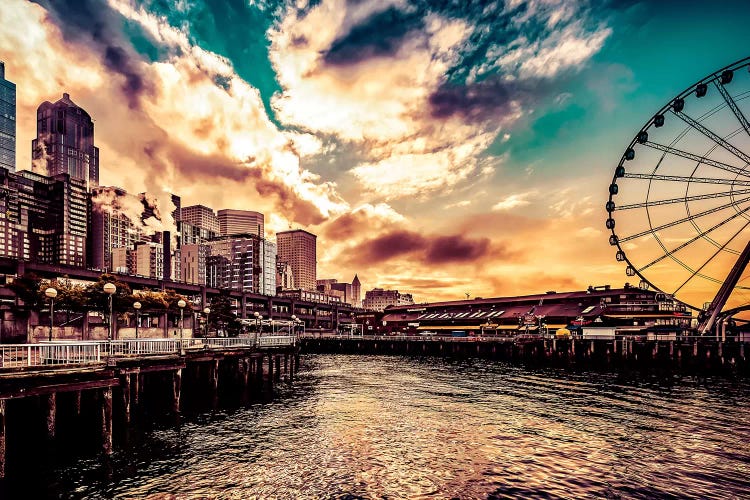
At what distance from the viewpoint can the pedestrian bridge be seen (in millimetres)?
22953

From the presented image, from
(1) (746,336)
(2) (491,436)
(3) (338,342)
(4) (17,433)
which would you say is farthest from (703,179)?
(3) (338,342)

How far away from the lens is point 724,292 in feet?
193

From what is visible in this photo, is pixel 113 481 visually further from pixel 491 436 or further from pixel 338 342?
pixel 338 342

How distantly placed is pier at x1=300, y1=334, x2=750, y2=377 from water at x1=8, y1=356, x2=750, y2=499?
19662 mm

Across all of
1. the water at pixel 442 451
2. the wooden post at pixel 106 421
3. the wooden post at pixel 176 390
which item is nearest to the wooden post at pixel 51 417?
the wooden post at pixel 106 421

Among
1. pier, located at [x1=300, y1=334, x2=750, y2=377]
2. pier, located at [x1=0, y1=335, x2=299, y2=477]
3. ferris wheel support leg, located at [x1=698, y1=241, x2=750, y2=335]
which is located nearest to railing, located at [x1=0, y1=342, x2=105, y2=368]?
pier, located at [x1=0, y1=335, x2=299, y2=477]

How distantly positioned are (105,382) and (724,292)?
224 ft

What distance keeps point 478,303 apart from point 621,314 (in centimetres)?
4262

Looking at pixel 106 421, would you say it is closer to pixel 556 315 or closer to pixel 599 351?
pixel 599 351

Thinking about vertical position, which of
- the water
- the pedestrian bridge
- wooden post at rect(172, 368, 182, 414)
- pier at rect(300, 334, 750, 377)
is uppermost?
the pedestrian bridge

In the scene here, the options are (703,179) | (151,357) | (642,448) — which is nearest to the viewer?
(642,448)

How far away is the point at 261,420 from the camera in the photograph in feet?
98.8

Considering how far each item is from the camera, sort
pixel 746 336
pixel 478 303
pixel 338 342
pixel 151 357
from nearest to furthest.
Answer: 1. pixel 151 357
2. pixel 746 336
3. pixel 338 342
4. pixel 478 303

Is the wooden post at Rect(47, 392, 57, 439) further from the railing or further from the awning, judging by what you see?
the awning
